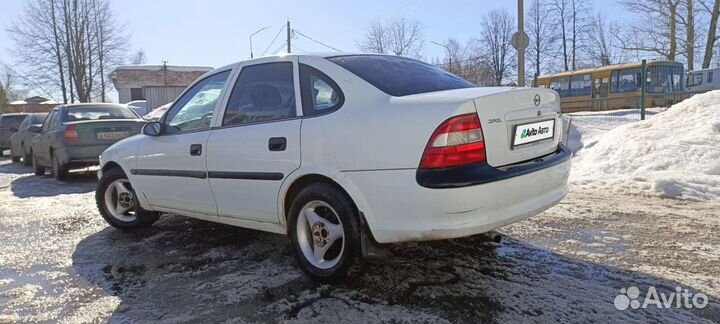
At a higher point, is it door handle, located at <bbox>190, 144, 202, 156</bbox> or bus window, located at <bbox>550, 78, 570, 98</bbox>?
bus window, located at <bbox>550, 78, 570, 98</bbox>

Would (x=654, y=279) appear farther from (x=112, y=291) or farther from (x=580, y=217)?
(x=112, y=291)

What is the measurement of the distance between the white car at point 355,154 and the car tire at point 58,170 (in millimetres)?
5559

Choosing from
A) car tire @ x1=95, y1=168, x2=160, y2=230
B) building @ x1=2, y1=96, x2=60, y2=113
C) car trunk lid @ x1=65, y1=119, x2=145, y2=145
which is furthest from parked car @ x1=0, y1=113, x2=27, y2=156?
building @ x1=2, y1=96, x2=60, y2=113

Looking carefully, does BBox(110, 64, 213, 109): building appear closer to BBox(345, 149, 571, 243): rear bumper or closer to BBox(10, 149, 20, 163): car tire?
BBox(10, 149, 20, 163): car tire

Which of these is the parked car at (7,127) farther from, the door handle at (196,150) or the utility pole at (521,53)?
the door handle at (196,150)

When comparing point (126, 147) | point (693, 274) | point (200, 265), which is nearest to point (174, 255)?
point (200, 265)

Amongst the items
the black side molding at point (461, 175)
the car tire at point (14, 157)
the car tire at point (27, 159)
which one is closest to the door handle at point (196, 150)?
the black side molding at point (461, 175)

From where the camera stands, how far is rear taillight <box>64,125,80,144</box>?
27.0 ft

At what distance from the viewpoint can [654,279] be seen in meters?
3.08

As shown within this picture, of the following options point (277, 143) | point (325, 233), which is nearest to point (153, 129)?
point (277, 143)

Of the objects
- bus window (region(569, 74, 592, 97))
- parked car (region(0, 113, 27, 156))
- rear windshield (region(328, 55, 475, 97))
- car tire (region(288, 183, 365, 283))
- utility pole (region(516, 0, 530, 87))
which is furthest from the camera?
bus window (region(569, 74, 592, 97))

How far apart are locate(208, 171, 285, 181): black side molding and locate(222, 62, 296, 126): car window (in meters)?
0.39

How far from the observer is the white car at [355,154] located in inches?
105

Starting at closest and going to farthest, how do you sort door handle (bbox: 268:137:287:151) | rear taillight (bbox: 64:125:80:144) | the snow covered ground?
1. the snow covered ground
2. door handle (bbox: 268:137:287:151)
3. rear taillight (bbox: 64:125:80:144)
